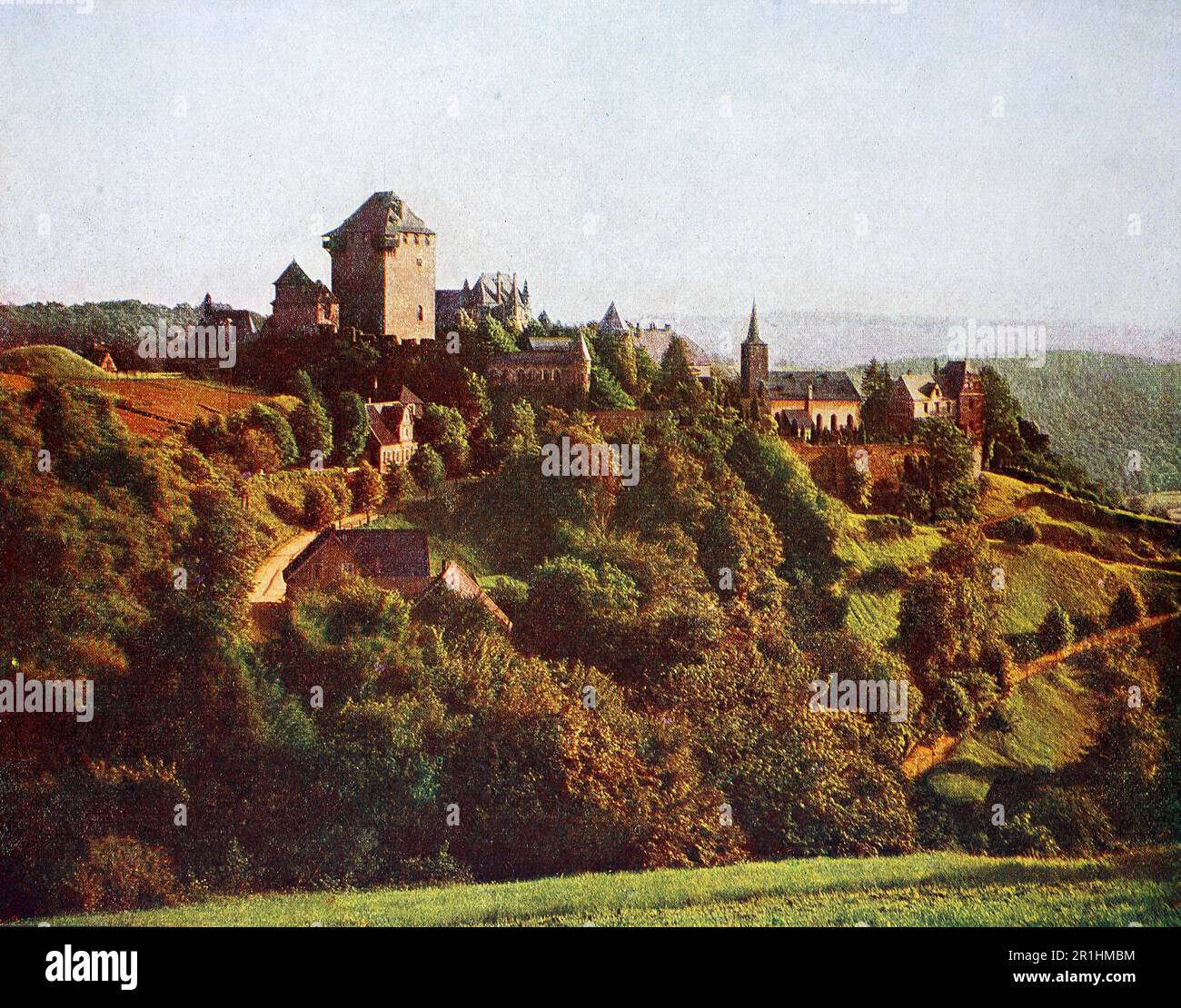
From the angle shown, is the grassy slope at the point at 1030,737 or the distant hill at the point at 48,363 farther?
the grassy slope at the point at 1030,737

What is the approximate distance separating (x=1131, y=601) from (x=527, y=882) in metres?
5.44

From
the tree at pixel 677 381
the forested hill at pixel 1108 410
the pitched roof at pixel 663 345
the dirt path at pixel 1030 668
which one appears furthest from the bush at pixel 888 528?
the pitched roof at pixel 663 345

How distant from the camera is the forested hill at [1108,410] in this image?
1070 centimetres

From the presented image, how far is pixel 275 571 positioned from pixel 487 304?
291 centimetres

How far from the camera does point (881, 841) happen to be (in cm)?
955

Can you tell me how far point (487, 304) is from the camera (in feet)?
34.6

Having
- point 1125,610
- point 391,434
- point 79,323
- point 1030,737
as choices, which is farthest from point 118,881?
point 1125,610

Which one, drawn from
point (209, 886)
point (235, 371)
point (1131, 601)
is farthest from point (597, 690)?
point (1131, 601)

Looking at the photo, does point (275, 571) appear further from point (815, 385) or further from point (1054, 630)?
point (1054, 630)

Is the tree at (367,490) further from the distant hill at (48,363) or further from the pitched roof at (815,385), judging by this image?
the pitched roof at (815,385)

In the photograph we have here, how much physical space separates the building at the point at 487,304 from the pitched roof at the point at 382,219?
2.20 feet

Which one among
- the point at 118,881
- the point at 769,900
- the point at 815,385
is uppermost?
the point at 815,385

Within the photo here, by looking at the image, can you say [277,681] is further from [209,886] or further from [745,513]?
[745,513]
